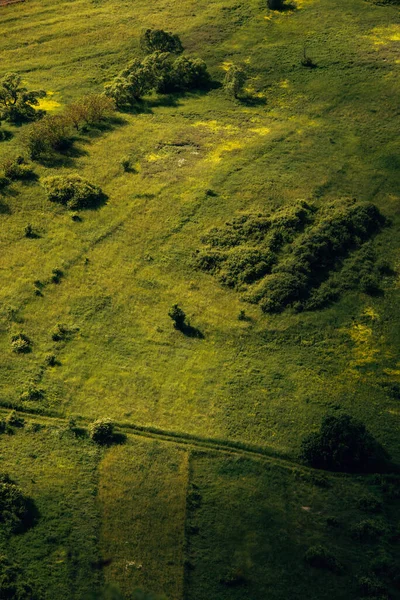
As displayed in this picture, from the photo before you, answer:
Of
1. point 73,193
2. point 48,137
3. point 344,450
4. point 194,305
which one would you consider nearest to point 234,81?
point 48,137

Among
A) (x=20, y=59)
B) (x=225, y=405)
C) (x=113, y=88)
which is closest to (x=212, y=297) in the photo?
(x=225, y=405)

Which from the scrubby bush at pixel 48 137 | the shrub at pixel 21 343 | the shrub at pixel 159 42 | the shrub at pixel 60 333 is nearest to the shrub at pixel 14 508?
the shrub at pixel 21 343

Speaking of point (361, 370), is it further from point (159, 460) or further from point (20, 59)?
point (20, 59)

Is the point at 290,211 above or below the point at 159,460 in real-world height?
above

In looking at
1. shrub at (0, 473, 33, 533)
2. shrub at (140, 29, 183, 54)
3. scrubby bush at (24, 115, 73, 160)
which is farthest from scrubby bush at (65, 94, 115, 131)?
shrub at (0, 473, 33, 533)

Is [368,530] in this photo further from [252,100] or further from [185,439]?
[252,100]

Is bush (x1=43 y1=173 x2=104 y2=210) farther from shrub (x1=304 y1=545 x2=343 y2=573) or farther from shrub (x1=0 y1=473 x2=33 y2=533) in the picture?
shrub (x1=304 y1=545 x2=343 y2=573)

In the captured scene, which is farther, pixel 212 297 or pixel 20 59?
pixel 20 59
